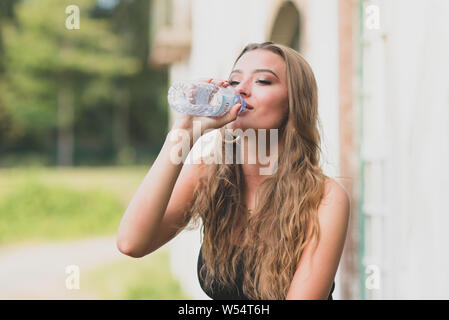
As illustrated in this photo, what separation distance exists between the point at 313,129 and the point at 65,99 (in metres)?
29.8

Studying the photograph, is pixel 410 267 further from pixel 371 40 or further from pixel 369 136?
pixel 371 40

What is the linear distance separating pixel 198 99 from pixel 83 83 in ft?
97.4

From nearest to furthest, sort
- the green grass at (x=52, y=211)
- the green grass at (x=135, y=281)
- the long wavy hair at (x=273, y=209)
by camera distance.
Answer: the long wavy hair at (x=273, y=209)
the green grass at (x=135, y=281)
the green grass at (x=52, y=211)

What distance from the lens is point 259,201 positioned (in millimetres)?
1688

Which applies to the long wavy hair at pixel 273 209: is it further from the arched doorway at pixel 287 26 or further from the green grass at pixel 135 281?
the green grass at pixel 135 281

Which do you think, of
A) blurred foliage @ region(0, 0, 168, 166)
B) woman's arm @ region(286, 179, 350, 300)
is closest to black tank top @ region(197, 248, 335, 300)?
woman's arm @ region(286, 179, 350, 300)

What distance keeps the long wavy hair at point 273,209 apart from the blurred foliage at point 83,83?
2616 cm

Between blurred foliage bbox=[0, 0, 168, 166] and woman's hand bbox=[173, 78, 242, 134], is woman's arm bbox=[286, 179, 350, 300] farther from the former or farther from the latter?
blurred foliage bbox=[0, 0, 168, 166]

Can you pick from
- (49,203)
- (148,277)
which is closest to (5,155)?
(49,203)

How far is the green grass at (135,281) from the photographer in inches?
275

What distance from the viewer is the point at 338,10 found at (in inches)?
118

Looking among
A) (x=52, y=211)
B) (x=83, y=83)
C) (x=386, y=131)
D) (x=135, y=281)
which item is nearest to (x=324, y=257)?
(x=386, y=131)

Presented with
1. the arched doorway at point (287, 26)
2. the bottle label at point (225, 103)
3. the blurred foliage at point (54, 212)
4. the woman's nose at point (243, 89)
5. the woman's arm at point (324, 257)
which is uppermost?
the arched doorway at point (287, 26)

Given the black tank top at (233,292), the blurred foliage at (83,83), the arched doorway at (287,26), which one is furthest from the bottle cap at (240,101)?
the blurred foliage at (83,83)
